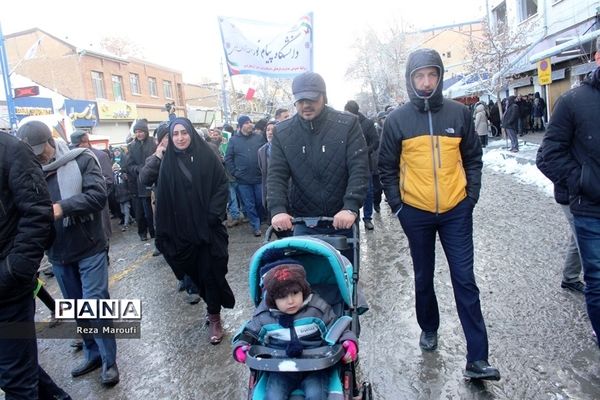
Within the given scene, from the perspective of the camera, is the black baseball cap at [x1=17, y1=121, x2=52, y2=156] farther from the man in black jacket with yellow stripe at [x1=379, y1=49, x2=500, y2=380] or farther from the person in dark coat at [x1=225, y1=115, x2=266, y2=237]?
the person in dark coat at [x1=225, y1=115, x2=266, y2=237]

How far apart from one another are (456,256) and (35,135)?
334 centimetres

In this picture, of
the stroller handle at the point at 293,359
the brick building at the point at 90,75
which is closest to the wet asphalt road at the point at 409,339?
the stroller handle at the point at 293,359

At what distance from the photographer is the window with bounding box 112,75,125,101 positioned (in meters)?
33.6

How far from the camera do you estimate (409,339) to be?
3.96 m

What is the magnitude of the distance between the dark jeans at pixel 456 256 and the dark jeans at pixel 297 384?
4.30 ft

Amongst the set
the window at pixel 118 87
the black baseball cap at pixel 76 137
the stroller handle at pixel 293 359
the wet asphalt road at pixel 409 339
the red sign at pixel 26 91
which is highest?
the window at pixel 118 87

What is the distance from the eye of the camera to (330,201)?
3.56m

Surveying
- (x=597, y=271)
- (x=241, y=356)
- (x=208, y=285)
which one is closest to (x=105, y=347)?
(x=208, y=285)

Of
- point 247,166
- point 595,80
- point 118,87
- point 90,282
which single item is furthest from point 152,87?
point 595,80

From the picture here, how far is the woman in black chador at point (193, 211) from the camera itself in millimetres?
4242

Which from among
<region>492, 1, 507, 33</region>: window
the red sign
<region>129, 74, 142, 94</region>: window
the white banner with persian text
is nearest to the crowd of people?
the white banner with persian text

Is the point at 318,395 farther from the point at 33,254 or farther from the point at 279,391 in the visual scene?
the point at 33,254

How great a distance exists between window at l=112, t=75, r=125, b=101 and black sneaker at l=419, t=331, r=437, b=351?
112 feet

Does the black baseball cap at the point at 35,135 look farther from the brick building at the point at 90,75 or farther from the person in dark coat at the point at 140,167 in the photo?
the brick building at the point at 90,75
